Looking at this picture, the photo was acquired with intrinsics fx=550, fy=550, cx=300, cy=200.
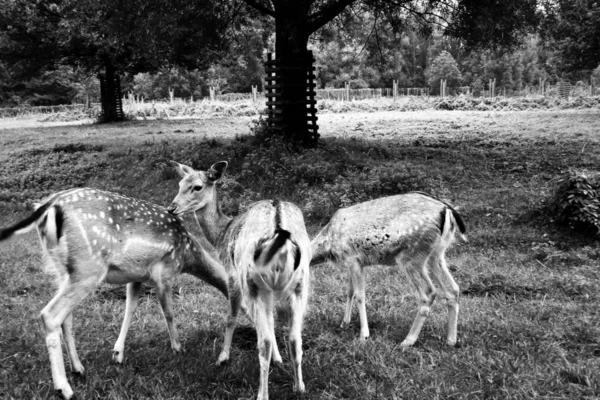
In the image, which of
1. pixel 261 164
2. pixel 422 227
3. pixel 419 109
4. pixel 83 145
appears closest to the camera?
pixel 422 227

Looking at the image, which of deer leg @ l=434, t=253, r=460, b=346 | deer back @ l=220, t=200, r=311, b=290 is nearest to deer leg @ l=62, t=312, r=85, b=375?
deer back @ l=220, t=200, r=311, b=290

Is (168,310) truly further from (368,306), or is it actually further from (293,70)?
(293,70)

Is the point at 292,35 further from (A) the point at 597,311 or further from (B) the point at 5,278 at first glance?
(A) the point at 597,311

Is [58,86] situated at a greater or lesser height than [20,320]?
greater

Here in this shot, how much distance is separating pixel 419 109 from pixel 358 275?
28.3m

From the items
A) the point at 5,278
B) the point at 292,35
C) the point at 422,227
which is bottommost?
the point at 5,278

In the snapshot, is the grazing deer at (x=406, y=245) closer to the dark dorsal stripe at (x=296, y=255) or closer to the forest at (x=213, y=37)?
the dark dorsal stripe at (x=296, y=255)

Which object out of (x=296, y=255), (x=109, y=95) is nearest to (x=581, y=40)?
(x=109, y=95)

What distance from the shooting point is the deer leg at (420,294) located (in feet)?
15.4

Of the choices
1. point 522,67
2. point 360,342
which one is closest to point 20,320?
point 360,342

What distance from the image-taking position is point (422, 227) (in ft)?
16.2

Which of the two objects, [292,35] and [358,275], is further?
[292,35]

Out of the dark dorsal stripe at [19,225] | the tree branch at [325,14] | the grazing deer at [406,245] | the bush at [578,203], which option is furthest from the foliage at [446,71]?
the dark dorsal stripe at [19,225]

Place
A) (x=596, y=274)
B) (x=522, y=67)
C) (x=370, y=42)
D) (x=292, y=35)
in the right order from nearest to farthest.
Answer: (x=596, y=274) < (x=292, y=35) < (x=370, y=42) < (x=522, y=67)
